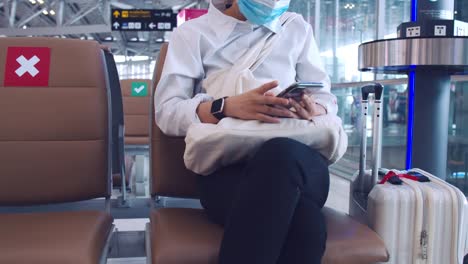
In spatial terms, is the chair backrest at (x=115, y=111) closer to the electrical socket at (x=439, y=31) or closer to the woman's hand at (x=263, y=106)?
the woman's hand at (x=263, y=106)

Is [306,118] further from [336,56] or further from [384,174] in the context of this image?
[336,56]

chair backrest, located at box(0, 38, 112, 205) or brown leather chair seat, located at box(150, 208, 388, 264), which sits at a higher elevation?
chair backrest, located at box(0, 38, 112, 205)

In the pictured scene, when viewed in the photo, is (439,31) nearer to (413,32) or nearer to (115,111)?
(413,32)

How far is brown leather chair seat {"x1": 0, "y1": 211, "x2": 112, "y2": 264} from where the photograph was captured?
98 cm

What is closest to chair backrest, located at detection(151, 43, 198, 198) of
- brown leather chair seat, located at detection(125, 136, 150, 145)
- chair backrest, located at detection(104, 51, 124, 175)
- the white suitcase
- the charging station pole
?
chair backrest, located at detection(104, 51, 124, 175)

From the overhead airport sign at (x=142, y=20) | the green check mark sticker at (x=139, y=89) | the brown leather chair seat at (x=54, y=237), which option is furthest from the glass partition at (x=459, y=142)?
the overhead airport sign at (x=142, y=20)

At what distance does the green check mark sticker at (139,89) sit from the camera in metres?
4.21

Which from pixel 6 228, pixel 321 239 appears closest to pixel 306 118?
pixel 321 239

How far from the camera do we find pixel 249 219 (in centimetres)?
90

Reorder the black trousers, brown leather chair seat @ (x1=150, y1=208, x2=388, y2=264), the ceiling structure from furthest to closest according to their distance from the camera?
the ceiling structure < brown leather chair seat @ (x1=150, y1=208, x2=388, y2=264) < the black trousers

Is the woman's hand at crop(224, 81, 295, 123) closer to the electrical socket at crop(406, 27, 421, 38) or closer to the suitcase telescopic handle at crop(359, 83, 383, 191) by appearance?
the suitcase telescopic handle at crop(359, 83, 383, 191)

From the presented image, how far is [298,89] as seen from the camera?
1070 millimetres

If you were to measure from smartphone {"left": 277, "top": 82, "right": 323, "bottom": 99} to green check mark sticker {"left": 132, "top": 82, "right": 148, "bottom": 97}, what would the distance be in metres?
3.23

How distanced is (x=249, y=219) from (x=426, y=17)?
1.71 m
